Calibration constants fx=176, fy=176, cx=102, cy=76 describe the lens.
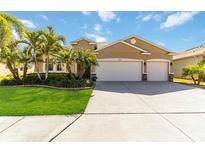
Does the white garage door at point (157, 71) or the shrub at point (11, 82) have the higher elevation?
the white garage door at point (157, 71)

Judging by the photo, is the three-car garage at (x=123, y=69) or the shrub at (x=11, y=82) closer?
the shrub at (x=11, y=82)

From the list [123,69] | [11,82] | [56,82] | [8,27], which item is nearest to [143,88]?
[123,69]

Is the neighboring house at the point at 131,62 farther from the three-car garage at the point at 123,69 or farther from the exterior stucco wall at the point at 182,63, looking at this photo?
the exterior stucco wall at the point at 182,63

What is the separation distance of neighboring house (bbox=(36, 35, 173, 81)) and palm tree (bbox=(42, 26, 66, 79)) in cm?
362

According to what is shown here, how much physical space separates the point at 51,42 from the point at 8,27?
3198 mm

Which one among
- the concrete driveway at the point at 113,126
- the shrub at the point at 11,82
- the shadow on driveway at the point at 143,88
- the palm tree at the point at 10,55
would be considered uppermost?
the palm tree at the point at 10,55

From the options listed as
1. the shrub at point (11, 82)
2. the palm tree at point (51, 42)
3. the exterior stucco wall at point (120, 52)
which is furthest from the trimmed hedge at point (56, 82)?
the exterior stucco wall at point (120, 52)

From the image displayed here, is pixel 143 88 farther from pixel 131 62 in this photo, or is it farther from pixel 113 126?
pixel 113 126

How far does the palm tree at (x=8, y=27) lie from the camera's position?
12578 mm

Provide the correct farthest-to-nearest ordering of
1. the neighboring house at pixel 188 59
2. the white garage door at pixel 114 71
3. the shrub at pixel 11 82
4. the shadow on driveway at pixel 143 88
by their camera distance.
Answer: the neighboring house at pixel 188 59 < the white garage door at pixel 114 71 < the shrub at pixel 11 82 < the shadow on driveway at pixel 143 88

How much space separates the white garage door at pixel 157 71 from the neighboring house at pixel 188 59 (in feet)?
14.6
